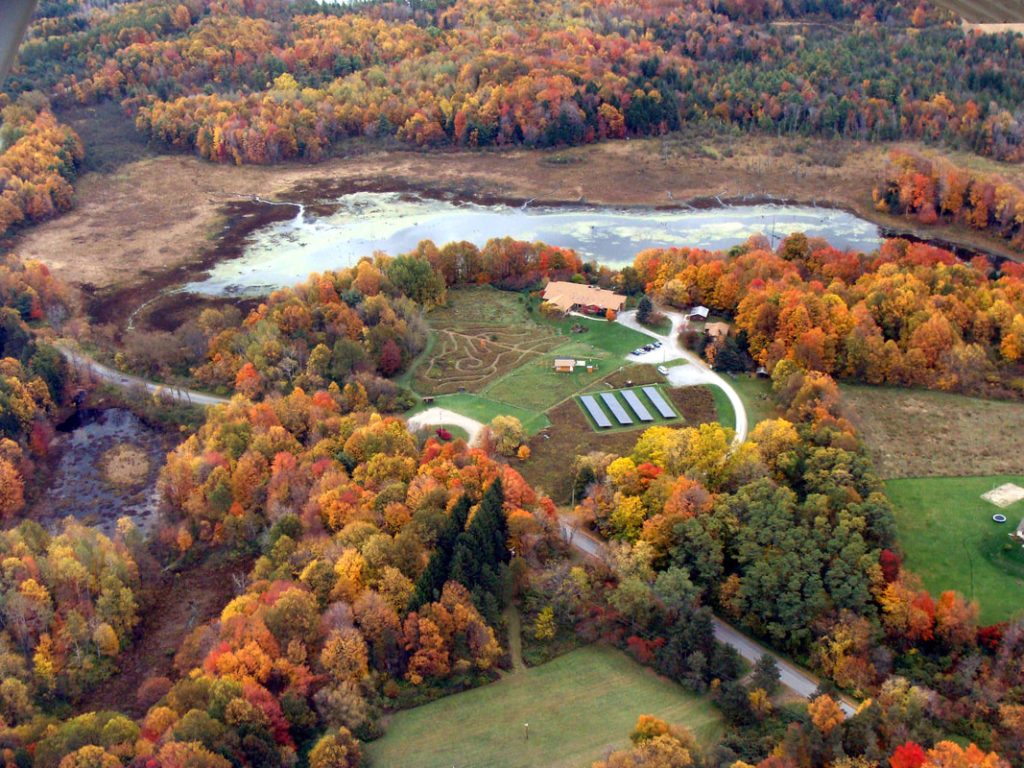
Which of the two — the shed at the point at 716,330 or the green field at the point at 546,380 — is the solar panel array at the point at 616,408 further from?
the shed at the point at 716,330

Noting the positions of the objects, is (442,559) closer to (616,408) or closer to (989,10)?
(616,408)

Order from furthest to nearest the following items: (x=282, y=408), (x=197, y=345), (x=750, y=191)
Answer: (x=750, y=191) → (x=197, y=345) → (x=282, y=408)

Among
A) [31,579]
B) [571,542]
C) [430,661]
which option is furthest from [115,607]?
[571,542]

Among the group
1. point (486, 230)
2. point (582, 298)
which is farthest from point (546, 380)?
point (486, 230)

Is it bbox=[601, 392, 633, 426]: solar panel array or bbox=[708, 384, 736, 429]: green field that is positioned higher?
bbox=[601, 392, 633, 426]: solar panel array

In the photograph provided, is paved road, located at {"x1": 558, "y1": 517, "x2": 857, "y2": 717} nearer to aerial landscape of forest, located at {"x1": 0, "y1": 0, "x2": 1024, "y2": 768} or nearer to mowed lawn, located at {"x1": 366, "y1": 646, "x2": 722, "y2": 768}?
aerial landscape of forest, located at {"x1": 0, "y1": 0, "x2": 1024, "y2": 768}

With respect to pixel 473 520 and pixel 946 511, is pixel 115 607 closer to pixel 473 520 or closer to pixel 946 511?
pixel 473 520

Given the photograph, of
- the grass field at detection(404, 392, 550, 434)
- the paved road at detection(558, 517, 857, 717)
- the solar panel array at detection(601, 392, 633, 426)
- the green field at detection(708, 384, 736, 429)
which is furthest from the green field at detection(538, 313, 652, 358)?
the paved road at detection(558, 517, 857, 717)
